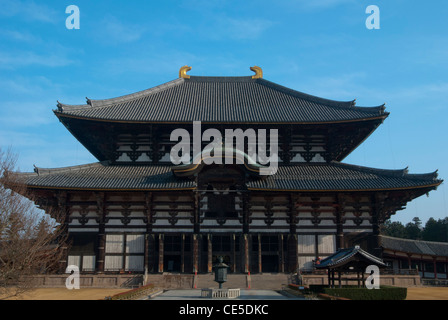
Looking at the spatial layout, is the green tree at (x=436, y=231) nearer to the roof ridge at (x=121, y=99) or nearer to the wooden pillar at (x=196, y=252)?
the roof ridge at (x=121, y=99)

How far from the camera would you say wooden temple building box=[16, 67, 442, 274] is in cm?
2975

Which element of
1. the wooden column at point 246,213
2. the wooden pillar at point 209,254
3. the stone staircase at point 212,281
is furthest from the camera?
the wooden column at point 246,213

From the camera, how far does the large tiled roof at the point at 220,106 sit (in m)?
32.5

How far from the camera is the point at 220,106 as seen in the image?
3672 cm

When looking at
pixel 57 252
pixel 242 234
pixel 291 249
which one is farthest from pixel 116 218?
pixel 291 249

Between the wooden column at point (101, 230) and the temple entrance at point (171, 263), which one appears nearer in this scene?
the wooden column at point (101, 230)

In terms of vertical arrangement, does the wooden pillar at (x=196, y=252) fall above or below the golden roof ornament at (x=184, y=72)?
below

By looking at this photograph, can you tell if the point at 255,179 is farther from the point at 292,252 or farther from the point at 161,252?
the point at 161,252

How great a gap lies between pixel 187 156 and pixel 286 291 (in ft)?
44.7

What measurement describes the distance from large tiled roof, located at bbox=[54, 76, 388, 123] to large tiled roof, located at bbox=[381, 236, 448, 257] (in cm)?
1375

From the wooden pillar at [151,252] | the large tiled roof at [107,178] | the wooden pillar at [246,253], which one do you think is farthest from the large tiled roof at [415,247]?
the wooden pillar at [151,252]

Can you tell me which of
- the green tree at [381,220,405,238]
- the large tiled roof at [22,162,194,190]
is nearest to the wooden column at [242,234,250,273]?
the large tiled roof at [22,162,194,190]

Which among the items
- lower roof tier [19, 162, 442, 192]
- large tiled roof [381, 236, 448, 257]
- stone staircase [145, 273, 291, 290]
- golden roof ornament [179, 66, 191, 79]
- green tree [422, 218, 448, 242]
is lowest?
stone staircase [145, 273, 291, 290]

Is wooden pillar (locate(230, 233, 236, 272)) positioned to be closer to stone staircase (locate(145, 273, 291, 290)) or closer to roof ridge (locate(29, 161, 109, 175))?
stone staircase (locate(145, 273, 291, 290))
